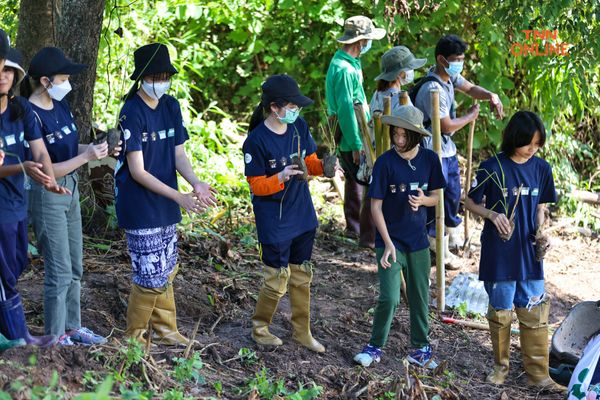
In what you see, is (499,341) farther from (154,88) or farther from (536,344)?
(154,88)

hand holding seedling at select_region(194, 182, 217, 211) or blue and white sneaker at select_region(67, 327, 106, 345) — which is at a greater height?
hand holding seedling at select_region(194, 182, 217, 211)

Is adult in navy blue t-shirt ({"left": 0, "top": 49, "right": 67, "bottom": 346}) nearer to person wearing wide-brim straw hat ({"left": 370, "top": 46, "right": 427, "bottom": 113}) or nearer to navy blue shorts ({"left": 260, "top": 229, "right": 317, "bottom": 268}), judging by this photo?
navy blue shorts ({"left": 260, "top": 229, "right": 317, "bottom": 268})

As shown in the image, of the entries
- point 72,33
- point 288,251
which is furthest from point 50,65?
point 72,33

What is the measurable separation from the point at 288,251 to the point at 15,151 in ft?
5.83

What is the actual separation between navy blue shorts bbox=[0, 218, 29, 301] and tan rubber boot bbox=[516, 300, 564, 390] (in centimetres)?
299

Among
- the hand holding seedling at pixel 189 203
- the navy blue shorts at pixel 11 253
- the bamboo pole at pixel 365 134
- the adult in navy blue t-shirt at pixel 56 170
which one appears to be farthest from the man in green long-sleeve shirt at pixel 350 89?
the navy blue shorts at pixel 11 253

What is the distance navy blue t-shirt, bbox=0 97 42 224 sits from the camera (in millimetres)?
4555

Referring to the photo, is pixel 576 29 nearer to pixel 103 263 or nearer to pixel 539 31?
pixel 539 31

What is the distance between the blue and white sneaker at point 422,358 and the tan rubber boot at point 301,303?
0.57 metres

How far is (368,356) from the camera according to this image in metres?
5.71

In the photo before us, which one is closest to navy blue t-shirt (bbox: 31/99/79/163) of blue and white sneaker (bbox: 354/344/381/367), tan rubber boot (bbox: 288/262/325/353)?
tan rubber boot (bbox: 288/262/325/353)

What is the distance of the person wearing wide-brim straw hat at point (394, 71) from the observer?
23.5ft

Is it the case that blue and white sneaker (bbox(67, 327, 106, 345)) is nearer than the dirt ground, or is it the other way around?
the dirt ground

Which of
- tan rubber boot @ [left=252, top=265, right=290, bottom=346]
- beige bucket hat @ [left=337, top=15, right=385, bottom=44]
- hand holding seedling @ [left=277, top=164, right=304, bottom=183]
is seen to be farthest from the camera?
beige bucket hat @ [left=337, top=15, right=385, bottom=44]
